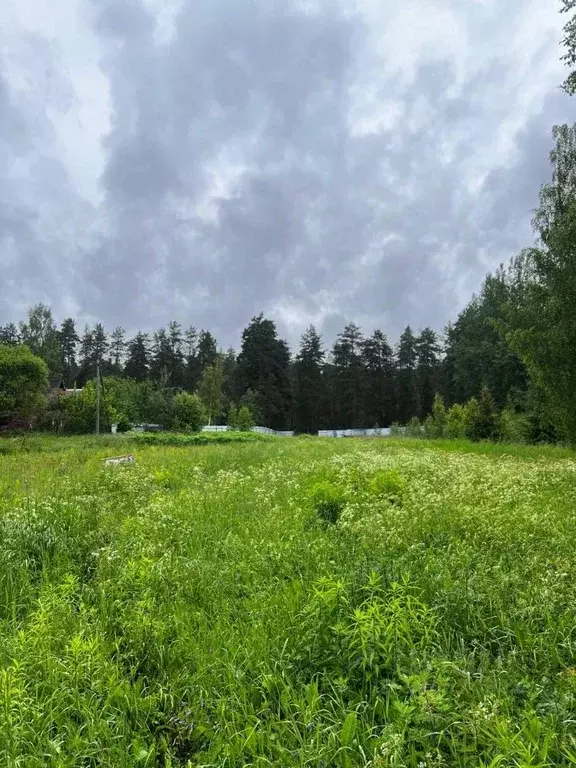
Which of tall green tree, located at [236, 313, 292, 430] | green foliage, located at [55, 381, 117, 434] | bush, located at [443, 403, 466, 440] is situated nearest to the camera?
bush, located at [443, 403, 466, 440]

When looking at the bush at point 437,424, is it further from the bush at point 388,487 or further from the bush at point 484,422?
the bush at point 388,487

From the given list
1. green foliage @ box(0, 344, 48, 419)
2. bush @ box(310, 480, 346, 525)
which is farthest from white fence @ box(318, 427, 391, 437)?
bush @ box(310, 480, 346, 525)

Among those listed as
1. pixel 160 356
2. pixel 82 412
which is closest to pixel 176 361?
pixel 160 356

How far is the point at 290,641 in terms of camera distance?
10.6 ft

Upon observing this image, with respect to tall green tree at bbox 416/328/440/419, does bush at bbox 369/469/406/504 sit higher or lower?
lower

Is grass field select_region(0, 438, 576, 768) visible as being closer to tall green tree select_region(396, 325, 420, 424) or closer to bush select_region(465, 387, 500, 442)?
bush select_region(465, 387, 500, 442)

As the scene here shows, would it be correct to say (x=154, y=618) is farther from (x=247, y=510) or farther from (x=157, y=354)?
(x=157, y=354)

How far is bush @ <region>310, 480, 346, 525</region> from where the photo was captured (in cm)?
675

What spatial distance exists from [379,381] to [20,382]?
56.7 meters

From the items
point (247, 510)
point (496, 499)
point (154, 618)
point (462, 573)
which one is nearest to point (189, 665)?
point (154, 618)

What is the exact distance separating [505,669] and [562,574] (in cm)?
129

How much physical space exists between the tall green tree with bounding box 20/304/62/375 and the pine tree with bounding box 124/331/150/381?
72.5 feet

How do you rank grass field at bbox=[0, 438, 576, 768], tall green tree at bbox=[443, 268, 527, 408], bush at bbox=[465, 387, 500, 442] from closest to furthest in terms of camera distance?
grass field at bbox=[0, 438, 576, 768], bush at bbox=[465, 387, 500, 442], tall green tree at bbox=[443, 268, 527, 408]

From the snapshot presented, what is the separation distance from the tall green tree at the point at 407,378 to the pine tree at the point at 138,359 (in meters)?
43.8
